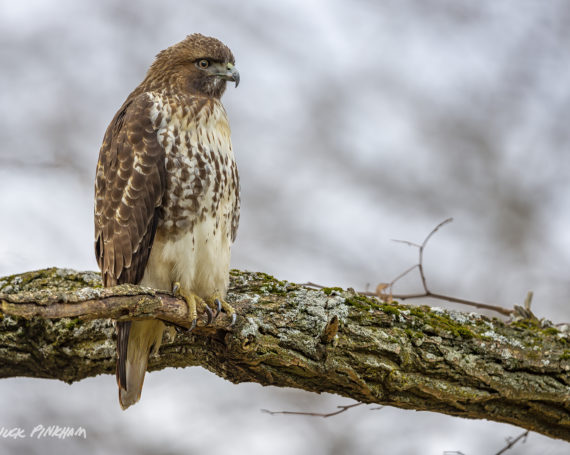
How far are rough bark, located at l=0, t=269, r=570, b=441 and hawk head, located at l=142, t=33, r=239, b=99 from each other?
1.42 meters

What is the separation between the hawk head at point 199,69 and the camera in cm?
418

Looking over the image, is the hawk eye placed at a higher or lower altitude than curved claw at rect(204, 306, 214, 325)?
higher

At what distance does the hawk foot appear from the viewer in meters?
3.13

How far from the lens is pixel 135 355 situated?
3488 mm

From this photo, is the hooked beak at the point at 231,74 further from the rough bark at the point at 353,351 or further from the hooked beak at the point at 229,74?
the rough bark at the point at 353,351

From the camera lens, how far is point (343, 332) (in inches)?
128

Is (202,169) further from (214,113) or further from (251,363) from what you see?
(251,363)

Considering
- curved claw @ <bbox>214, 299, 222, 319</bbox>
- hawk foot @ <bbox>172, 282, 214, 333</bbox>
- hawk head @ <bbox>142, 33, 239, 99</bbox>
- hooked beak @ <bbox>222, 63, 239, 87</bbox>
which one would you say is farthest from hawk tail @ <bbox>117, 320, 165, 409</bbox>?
hooked beak @ <bbox>222, 63, 239, 87</bbox>

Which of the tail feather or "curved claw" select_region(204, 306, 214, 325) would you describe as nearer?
"curved claw" select_region(204, 306, 214, 325)

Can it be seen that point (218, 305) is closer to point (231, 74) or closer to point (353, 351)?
point (353, 351)

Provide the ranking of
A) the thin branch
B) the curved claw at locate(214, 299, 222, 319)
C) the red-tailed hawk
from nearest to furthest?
the thin branch
the curved claw at locate(214, 299, 222, 319)
the red-tailed hawk

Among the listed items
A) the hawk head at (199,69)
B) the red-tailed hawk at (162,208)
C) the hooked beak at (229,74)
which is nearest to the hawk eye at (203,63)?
the hawk head at (199,69)

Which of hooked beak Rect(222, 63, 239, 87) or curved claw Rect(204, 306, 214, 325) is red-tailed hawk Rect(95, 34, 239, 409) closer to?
curved claw Rect(204, 306, 214, 325)

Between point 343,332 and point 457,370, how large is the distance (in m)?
0.59
